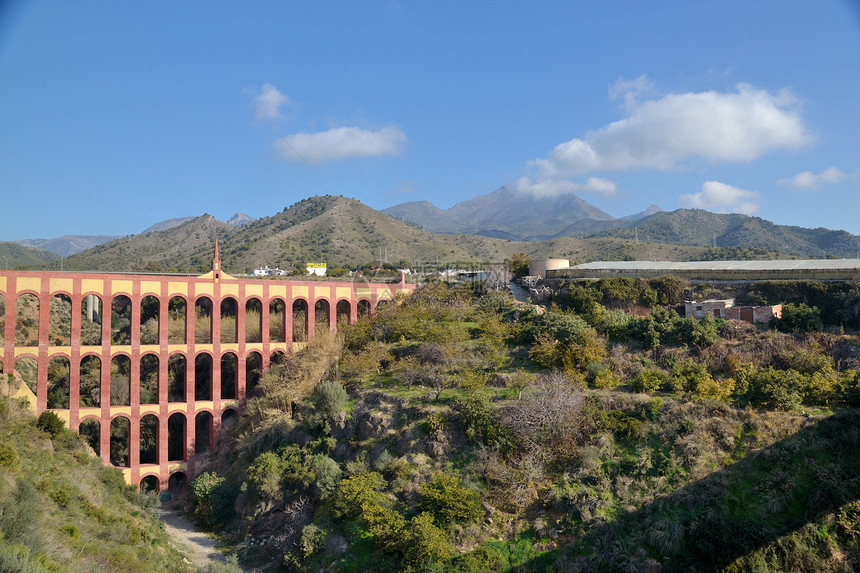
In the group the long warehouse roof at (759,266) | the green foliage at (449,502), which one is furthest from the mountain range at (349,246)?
the green foliage at (449,502)

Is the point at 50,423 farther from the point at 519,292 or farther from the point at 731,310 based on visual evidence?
the point at 731,310

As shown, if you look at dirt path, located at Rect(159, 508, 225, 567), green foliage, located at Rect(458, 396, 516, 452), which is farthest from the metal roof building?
dirt path, located at Rect(159, 508, 225, 567)

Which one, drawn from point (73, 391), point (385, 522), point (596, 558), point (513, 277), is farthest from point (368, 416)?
point (513, 277)

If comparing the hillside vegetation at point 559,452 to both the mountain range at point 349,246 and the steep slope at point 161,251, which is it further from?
the steep slope at point 161,251

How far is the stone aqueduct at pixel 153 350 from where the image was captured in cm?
2761

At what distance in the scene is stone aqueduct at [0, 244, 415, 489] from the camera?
27609 mm

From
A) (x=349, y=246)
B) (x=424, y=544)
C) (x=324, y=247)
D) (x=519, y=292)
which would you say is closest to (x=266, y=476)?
(x=424, y=544)

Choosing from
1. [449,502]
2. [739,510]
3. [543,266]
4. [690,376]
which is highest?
[543,266]

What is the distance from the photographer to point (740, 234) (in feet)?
340

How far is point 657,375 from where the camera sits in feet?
76.3

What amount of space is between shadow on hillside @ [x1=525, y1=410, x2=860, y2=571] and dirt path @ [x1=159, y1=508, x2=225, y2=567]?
47.4 feet

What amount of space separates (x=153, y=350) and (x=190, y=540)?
10702 mm

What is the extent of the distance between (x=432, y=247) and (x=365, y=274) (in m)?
28.9

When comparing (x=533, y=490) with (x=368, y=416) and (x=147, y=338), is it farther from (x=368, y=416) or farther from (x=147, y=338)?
(x=147, y=338)
